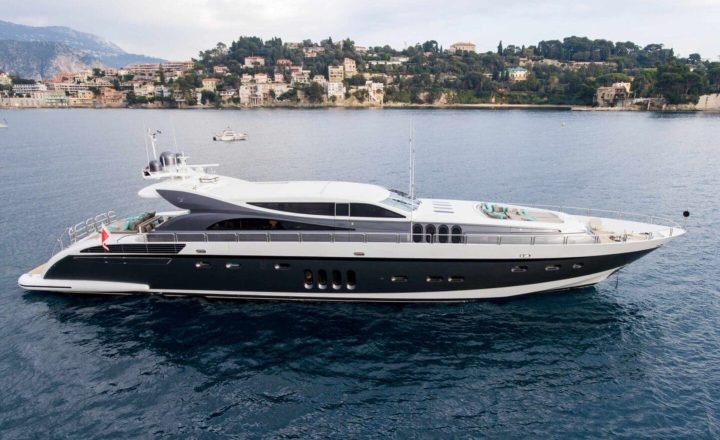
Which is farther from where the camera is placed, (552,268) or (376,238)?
(552,268)

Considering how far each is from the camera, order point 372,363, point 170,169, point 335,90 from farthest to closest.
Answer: point 335,90, point 170,169, point 372,363

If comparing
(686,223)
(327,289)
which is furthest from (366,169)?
(327,289)

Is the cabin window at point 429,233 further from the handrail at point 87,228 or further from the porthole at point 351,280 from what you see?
the handrail at point 87,228

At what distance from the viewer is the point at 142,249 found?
17641mm

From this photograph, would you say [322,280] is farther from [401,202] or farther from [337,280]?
[401,202]

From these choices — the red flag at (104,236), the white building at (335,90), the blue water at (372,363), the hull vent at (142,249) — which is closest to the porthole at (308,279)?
the blue water at (372,363)

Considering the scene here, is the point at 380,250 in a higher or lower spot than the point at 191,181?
lower

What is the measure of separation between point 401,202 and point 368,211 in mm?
1843

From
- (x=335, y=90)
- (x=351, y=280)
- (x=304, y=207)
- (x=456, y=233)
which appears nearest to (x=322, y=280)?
(x=351, y=280)

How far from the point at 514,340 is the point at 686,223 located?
23.0 metres

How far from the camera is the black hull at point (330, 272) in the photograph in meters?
17.0

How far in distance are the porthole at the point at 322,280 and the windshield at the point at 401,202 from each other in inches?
148

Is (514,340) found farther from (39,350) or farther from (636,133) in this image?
(636,133)

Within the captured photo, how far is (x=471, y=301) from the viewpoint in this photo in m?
17.8
